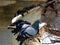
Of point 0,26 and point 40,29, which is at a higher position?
point 40,29

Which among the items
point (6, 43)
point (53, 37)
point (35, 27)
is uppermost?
point (35, 27)

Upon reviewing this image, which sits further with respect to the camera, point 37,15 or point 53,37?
point 37,15

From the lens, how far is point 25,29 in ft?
7.73

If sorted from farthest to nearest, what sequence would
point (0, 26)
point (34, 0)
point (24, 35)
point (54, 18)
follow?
point (34, 0) < point (0, 26) < point (54, 18) < point (24, 35)

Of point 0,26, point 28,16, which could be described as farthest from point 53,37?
point 0,26

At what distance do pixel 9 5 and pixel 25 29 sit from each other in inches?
127

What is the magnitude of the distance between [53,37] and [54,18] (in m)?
0.90

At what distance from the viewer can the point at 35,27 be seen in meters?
2.43

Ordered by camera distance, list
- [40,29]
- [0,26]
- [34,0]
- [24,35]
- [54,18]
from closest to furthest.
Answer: [24,35]
[40,29]
[54,18]
[0,26]
[34,0]

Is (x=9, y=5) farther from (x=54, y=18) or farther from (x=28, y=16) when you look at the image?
(x=28, y=16)

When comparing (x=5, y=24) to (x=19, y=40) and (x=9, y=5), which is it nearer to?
(x=9, y=5)

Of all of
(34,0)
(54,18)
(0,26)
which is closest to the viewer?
(54,18)

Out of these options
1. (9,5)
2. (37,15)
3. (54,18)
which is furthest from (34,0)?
(37,15)

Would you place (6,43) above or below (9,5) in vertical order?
below
